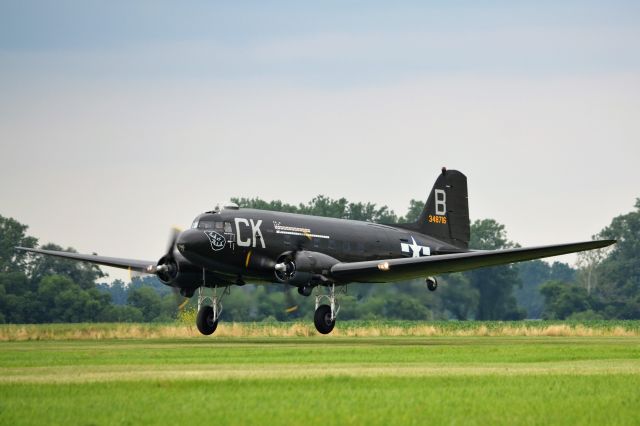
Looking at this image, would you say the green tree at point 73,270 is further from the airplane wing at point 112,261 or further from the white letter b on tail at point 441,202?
the white letter b on tail at point 441,202

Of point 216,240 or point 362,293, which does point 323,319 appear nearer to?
point 216,240

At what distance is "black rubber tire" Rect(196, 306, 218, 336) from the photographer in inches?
1810

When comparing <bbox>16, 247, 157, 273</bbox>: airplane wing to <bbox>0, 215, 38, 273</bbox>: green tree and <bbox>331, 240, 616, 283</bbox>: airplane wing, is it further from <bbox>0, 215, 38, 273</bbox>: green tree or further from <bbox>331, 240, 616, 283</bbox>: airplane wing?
<bbox>0, 215, 38, 273</bbox>: green tree

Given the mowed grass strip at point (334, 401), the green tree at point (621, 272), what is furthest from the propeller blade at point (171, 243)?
the green tree at point (621, 272)

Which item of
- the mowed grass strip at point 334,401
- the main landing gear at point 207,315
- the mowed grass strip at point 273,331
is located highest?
the main landing gear at point 207,315

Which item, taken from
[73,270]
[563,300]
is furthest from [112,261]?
[563,300]

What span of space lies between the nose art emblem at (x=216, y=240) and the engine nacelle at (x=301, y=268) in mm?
2199

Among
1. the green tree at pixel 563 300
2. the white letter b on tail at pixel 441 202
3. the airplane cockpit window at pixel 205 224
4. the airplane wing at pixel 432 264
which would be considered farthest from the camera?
the green tree at pixel 563 300

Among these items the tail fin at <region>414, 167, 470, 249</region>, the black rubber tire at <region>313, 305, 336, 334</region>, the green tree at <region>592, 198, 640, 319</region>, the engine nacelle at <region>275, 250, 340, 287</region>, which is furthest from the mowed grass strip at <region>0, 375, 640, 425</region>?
the green tree at <region>592, 198, 640, 319</region>

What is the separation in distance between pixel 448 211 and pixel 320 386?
30978mm

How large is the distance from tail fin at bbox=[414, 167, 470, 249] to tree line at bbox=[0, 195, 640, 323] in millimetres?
3931

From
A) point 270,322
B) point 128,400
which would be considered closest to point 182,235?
point 270,322

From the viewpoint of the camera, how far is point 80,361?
30906 mm

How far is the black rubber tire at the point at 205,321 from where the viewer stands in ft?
151
